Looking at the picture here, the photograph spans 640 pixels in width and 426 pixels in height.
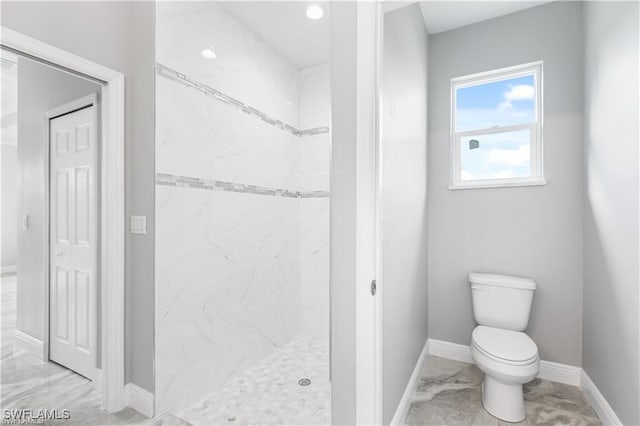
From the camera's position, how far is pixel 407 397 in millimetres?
1879

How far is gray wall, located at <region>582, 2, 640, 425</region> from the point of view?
4.93ft

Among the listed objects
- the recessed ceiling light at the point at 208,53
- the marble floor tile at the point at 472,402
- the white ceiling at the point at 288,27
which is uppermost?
the white ceiling at the point at 288,27

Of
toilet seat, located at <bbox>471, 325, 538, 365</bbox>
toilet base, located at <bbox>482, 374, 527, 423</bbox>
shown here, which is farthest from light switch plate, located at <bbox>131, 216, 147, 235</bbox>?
toilet base, located at <bbox>482, 374, 527, 423</bbox>

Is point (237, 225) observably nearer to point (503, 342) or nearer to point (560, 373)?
point (503, 342)

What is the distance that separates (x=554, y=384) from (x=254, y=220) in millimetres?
2510

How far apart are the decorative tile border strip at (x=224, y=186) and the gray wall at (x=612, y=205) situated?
6.58 ft

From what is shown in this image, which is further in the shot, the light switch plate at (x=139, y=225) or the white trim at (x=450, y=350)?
the white trim at (x=450, y=350)

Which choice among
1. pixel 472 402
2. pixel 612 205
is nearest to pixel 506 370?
pixel 472 402

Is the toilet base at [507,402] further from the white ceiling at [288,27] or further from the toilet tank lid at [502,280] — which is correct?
the white ceiling at [288,27]

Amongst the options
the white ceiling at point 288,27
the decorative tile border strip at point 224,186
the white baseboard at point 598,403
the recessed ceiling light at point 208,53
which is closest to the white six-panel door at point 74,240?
the decorative tile border strip at point 224,186

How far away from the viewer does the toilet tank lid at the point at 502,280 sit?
2164 millimetres

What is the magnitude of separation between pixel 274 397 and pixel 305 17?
2736 mm

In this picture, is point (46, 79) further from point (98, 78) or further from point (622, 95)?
point (622, 95)

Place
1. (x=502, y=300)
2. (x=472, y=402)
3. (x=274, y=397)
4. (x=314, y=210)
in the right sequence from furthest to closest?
(x=314, y=210) → (x=502, y=300) → (x=274, y=397) → (x=472, y=402)
